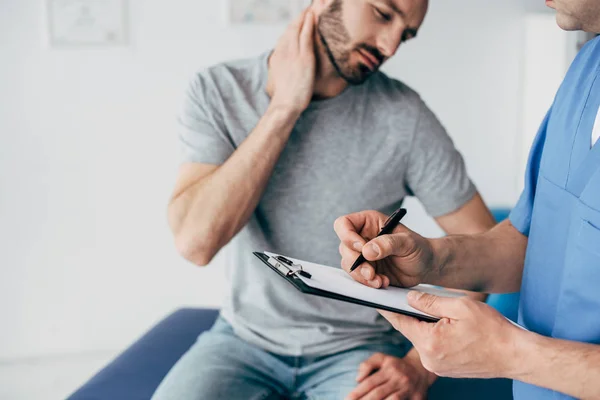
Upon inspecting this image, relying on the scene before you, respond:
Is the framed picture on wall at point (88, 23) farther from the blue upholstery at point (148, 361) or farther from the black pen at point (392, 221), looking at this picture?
the black pen at point (392, 221)

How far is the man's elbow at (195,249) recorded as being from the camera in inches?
54.1

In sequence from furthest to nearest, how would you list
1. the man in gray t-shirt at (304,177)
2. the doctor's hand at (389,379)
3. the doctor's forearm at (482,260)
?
the man in gray t-shirt at (304,177), the doctor's hand at (389,379), the doctor's forearm at (482,260)

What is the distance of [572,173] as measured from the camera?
0.97 metres

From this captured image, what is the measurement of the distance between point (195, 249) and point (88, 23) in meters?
1.63

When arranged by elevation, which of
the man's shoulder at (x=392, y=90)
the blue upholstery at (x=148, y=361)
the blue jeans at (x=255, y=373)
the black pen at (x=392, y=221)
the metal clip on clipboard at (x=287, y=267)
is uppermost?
the man's shoulder at (x=392, y=90)

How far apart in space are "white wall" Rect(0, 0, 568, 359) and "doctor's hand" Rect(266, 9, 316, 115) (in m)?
1.29

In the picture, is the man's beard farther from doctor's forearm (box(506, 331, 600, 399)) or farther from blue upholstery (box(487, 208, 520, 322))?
doctor's forearm (box(506, 331, 600, 399))

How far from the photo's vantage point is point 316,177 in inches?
57.2

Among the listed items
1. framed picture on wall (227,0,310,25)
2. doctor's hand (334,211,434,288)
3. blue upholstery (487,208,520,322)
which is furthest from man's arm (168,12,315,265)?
framed picture on wall (227,0,310,25)

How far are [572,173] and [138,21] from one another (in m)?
2.12

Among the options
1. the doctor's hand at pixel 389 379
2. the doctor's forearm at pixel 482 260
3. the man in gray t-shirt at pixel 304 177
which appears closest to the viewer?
the doctor's forearm at pixel 482 260

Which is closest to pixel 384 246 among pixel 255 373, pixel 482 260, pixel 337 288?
pixel 337 288

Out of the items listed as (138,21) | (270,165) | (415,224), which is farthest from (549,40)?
(270,165)

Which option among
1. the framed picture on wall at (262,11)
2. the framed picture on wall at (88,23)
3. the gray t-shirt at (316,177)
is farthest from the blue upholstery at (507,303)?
the framed picture on wall at (88,23)
